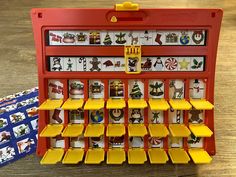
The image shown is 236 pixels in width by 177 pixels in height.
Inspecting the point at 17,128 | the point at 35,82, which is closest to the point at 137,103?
the point at 17,128

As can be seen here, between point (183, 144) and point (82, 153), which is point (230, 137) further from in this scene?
point (82, 153)

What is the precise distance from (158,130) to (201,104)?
0.09 m

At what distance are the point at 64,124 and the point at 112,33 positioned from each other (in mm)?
197

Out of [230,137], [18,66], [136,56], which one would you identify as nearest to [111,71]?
[136,56]

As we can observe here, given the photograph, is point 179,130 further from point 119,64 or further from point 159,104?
point 119,64

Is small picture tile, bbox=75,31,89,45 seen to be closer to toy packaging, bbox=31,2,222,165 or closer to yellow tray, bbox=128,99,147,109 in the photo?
toy packaging, bbox=31,2,222,165

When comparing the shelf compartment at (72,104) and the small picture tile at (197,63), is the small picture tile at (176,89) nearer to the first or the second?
the small picture tile at (197,63)

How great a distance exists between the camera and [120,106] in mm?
577

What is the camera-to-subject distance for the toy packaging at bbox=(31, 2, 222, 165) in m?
0.58

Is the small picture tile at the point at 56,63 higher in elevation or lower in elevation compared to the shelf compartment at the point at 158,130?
higher

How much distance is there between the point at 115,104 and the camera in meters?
0.59

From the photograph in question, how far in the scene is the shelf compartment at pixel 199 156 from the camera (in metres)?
0.57

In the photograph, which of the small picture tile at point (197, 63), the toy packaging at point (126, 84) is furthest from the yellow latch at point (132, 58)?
the small picture tile at point (197, 63)

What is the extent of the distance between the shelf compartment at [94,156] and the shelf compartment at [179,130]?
0.14 m
